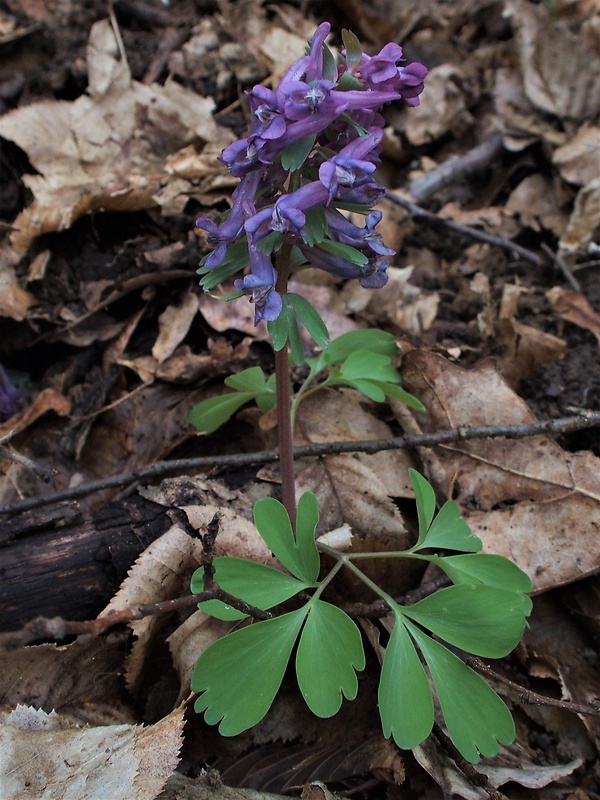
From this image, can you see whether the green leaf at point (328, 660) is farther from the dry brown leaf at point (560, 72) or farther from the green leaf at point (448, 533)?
the dry brown leaf at point (560, 72)

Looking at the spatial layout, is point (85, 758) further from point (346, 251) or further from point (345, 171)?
point (345, 171)

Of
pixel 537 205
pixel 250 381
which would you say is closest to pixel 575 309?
pixel 537 205

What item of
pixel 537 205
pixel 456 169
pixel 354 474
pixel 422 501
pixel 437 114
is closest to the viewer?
pixel 422 501

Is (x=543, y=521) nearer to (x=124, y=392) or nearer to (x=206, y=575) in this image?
(x=206, y=575)

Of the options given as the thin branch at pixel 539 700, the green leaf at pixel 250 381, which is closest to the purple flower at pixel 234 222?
the green leaf at pixel 250 381

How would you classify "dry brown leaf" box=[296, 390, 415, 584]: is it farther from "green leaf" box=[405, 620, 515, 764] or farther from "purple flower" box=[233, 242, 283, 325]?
"purple flower" box=[233, 242, 283, 325]

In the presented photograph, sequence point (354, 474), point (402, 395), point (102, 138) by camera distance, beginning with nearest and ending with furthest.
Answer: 1. point (402, 395)
2. point (354, 474)
3. point (102, 138)

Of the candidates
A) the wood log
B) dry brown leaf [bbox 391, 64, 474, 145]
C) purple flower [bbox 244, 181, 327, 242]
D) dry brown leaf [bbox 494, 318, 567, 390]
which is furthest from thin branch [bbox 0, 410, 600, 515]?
dry brown leaf [bbox 391, 64, 474, 145]
